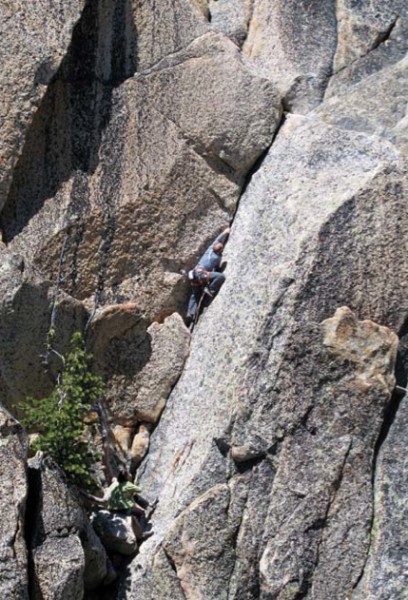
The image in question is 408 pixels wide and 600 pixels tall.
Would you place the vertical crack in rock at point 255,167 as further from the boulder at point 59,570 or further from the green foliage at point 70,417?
the boulder at point 59,570

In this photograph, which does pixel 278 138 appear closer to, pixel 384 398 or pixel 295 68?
pixel 295 68

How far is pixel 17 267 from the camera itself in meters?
22.6

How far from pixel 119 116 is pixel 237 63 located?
103 inches

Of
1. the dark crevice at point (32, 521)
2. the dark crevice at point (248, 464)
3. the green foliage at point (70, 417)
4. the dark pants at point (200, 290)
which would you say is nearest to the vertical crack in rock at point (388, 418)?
the dark crevice at point (248, 464)

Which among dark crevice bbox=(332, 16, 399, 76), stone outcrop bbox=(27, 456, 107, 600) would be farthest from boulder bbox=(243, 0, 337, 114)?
stone outcrop bbox=(27, 456, 107, 600)

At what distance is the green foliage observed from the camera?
2173 centimetres

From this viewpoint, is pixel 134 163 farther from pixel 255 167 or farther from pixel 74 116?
pixel 255 167

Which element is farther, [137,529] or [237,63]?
[237,63]

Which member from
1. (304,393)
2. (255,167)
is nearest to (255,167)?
(255,167)

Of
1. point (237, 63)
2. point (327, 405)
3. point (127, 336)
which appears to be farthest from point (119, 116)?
point (327, 405)

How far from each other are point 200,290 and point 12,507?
20.4ft

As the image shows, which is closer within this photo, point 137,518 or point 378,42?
point 137,518

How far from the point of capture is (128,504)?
22500mm

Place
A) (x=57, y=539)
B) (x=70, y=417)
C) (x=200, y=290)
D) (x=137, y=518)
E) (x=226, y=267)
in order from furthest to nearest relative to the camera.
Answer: (x=200, y=290) → (x=226, y=267) → (x=137, y=518) → (x=70, y=417) → (x=57, y=539)
